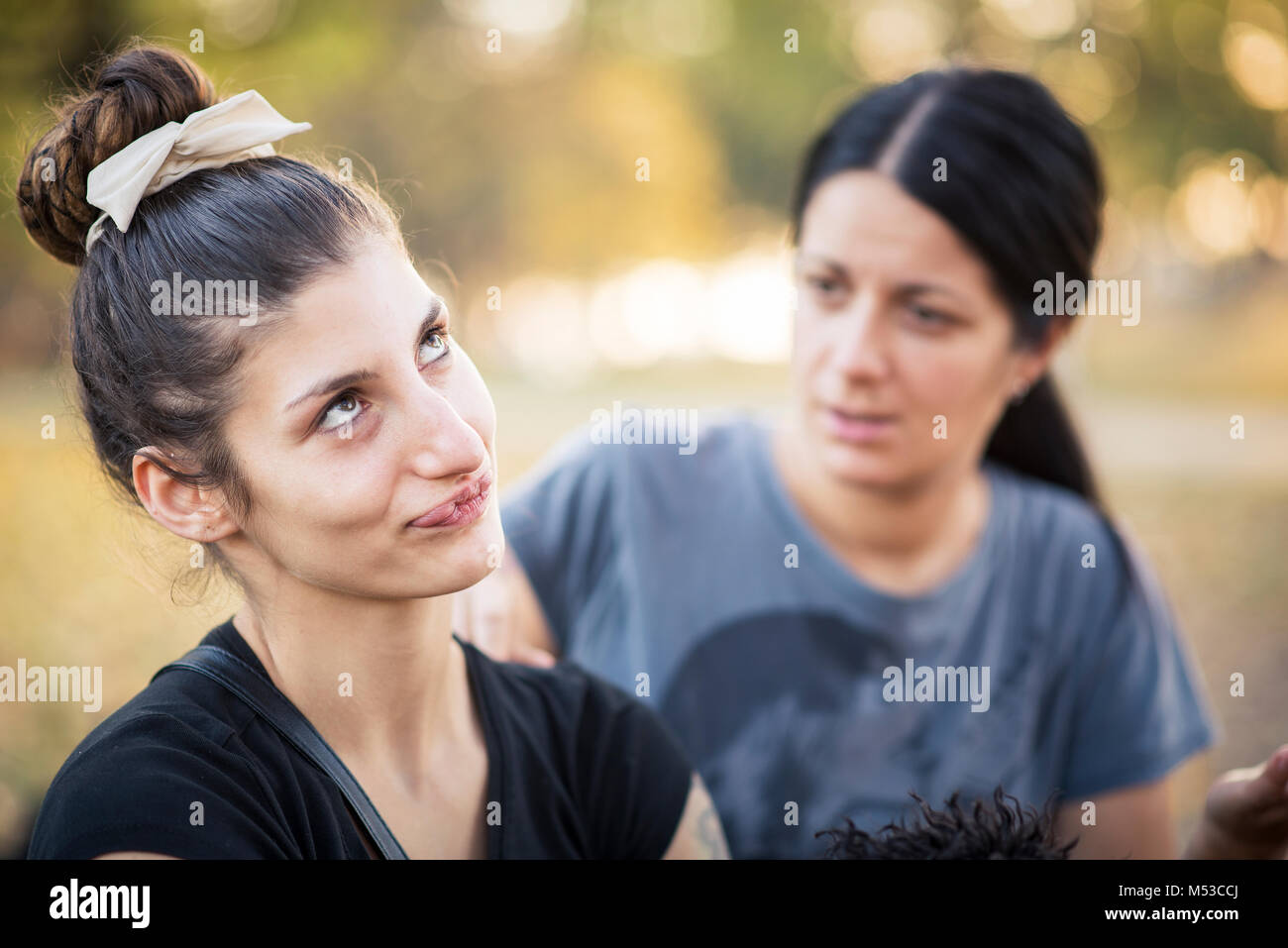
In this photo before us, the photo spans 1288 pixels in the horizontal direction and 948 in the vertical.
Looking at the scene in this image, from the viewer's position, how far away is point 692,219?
6.53m

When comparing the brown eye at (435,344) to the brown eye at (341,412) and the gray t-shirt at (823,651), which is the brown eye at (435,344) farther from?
the gray t-shirt at (823,651)

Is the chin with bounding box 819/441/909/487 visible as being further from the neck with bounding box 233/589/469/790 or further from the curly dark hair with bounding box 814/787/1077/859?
the neck with bounding box 233/589/469/790

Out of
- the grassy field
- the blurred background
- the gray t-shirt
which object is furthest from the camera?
the blurred background

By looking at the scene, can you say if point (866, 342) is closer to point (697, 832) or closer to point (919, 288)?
point (919, 288)

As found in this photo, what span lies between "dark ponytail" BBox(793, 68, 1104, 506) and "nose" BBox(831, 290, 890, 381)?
8.4 inches

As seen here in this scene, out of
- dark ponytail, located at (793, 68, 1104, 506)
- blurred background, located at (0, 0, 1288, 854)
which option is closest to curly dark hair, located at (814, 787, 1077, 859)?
dark ponytail, located at (793, 68, 1104, 506)

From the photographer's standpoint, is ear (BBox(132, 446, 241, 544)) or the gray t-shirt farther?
the gray t-shirt

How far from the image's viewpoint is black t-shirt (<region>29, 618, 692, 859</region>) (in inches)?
39.9

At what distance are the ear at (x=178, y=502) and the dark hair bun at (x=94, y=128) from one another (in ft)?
0.97

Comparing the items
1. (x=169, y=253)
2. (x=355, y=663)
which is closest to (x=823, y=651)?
(x=355, y=663)

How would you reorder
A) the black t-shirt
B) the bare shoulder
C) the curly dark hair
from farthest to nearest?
1. the bare shoulder
2. the curly dark hair
3. the black t-shirt

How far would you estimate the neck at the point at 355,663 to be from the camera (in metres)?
1.22
